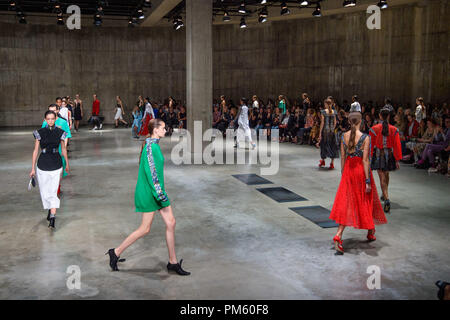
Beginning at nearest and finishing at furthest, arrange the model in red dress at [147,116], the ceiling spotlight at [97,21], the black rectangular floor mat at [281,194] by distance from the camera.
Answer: the black rectangular floor mat at [281,194]
the model in red dress at [147,116]
the ceiling spotlight at [97,21]

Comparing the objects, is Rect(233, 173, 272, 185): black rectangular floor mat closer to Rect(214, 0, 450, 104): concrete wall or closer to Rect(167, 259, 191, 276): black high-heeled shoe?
Rect(167, 259, 191, 276): black high-heeled shoe

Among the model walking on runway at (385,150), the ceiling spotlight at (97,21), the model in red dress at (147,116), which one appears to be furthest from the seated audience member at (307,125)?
the ceiling spotlight at (97,21)

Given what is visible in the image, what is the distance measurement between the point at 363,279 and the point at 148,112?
1292 centimetres

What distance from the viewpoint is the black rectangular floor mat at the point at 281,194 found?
7855mm

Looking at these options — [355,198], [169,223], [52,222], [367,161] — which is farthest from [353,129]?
[52,222]

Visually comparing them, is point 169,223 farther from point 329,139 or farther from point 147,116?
point 147,116

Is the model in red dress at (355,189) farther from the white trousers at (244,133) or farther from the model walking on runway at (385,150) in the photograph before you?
the white trousers at (244,133)

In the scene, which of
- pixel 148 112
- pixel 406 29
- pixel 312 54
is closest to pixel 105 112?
pixel 148 112

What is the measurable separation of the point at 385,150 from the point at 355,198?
2102 millimetres

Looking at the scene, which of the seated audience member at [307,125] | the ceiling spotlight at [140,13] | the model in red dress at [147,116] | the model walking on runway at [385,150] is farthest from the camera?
the ceiling spotlight at [140,13]

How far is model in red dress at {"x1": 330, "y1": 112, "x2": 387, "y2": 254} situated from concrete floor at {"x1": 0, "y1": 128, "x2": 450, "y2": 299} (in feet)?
1.14

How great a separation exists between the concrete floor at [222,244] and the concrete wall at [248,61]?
9.51 metres

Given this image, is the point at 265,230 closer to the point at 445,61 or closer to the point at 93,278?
the point at 93,278

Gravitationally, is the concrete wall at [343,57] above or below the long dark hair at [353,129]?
above
